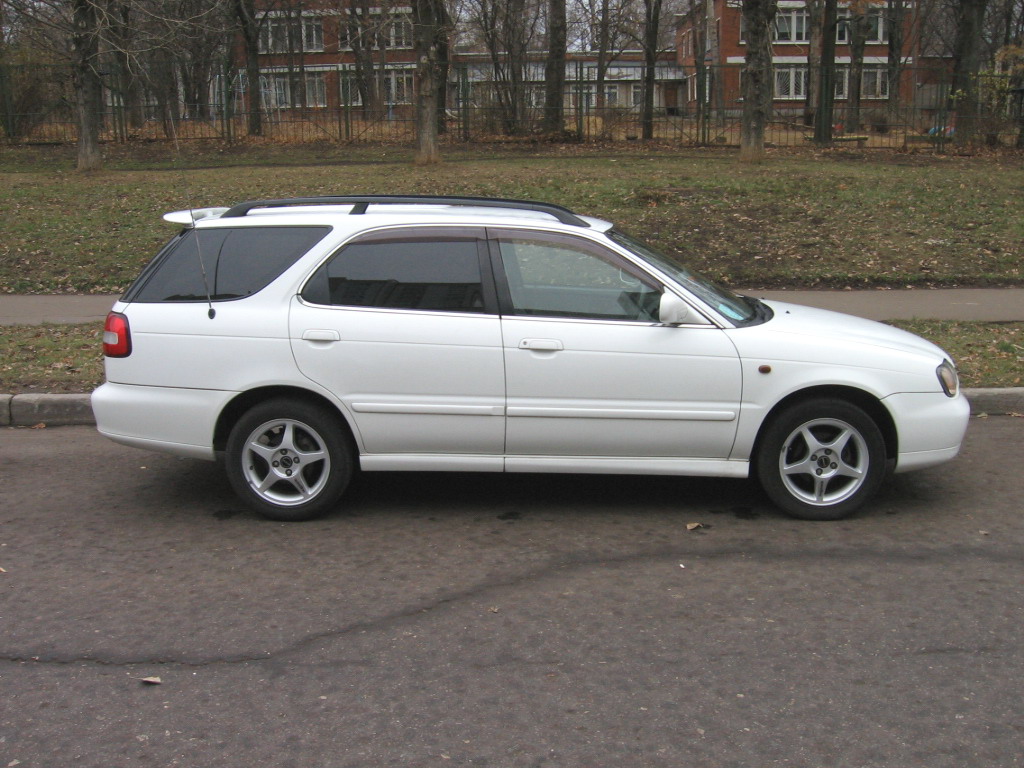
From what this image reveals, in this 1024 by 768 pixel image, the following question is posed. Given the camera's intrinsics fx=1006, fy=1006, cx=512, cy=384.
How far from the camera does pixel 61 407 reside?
806cm

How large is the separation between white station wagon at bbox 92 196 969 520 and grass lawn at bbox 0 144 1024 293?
25.9 ft

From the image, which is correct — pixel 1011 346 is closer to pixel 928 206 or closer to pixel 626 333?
pixel 626 333

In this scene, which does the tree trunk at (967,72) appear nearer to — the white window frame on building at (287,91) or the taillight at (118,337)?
the white window frame on building at (287,91)

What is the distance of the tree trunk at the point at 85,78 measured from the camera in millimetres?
18984

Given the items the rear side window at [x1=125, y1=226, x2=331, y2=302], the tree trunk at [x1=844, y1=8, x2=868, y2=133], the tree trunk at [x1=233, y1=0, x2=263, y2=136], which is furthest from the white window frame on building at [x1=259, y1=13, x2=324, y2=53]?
the rear side window at [x1=125, y1=226, x2=331, y2=302]

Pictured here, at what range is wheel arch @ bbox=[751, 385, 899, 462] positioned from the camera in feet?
18.1

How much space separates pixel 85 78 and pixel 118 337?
1685 cm

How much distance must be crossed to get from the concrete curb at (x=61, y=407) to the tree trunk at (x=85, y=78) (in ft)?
40.9

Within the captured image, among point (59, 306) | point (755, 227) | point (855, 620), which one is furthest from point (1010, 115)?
point (855, 620)

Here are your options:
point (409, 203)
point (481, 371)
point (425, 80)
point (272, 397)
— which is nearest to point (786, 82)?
point (425, 80)

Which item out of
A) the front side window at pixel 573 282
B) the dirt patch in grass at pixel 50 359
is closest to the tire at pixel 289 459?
the front side window at pixel 573 282

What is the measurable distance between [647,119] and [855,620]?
2395 centimetres

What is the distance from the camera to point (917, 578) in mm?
4781

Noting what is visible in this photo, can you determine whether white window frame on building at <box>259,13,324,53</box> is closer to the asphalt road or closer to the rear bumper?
the rear bumper
